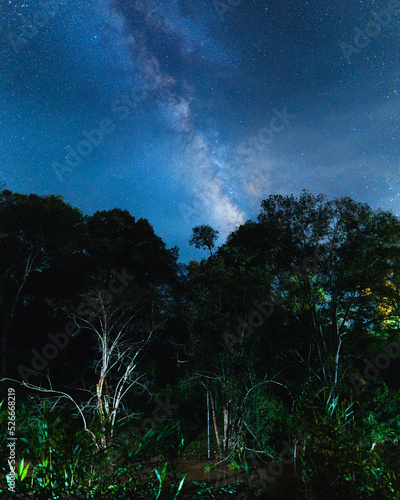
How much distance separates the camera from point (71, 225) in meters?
16.1

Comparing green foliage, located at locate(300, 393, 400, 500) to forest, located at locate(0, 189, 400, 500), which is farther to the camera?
forest, located at locate(0, 189, 400, 500)

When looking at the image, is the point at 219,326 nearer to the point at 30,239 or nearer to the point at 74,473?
the point at 30,239

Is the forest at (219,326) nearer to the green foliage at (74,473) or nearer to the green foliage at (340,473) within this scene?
the green foliage at (74,473)

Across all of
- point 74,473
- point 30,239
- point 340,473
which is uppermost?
point 30,239

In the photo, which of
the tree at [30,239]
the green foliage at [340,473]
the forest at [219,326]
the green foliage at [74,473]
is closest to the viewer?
the green foliage at [340,473]

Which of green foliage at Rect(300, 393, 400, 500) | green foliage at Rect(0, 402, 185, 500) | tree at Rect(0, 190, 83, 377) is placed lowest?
green foliage at Rect(0, 402, 185, 500)

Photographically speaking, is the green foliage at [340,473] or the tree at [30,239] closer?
the green foliage at [340,473]

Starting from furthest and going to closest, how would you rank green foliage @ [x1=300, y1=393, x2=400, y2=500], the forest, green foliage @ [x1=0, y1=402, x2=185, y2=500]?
the forest → green foliage @ [x1=0, y1=402, x2=185, y2=500] → green foliage @ [x1=300, y1=393, x2=400, y2=500]

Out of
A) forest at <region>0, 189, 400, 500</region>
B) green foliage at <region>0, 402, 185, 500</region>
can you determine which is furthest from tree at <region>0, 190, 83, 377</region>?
green foliage at <region>0, 402, 185, 500</region>

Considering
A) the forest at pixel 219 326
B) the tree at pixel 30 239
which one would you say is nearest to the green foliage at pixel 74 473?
the forest at pixel 219 326

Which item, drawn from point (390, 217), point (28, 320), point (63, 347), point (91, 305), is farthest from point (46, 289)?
point (390, 217)

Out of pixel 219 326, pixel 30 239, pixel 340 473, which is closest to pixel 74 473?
pixel 340 473

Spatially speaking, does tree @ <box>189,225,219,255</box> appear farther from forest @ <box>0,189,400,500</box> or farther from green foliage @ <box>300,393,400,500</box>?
green foliage @ <box>300,393,400,500</box>

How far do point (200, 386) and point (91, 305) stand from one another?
284 inches
